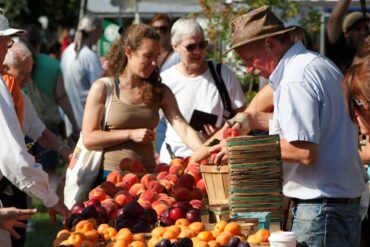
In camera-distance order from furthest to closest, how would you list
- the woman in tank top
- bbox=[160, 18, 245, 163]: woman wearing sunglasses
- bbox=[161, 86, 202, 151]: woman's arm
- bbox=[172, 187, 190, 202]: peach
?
bbox=[160, 18, 245, 163]: woman wearing sunglasses
bbox=[161, 86, 202, 151]: woman's arm
the woman in tank top
bbox=[172, 187, 190, 202]: peach

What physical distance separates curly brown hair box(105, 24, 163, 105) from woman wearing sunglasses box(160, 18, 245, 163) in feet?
2.69

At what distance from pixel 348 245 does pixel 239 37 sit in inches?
43.6

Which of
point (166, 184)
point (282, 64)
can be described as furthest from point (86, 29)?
point (282, 64)

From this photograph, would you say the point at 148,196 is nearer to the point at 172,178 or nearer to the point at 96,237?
the point at 172,178

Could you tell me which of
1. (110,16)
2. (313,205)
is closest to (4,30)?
(313,205)

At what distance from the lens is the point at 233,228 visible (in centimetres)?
407

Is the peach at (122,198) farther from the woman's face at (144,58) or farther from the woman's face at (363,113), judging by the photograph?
the woman's face at (363,113)

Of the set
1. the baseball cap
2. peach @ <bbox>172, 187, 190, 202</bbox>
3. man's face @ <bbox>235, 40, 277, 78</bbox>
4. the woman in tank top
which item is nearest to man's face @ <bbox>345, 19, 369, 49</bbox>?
the woman in tank top

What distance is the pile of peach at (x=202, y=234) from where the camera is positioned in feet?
13.1

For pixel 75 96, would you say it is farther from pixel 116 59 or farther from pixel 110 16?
pixel 116 59

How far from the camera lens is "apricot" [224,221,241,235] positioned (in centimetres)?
406

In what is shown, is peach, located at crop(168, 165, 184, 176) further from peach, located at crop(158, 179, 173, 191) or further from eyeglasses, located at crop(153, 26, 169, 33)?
eyeglasses, located at crop(153, 26, 169, 33)

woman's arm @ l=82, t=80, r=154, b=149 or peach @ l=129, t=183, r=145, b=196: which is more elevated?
woman's arm @ l=82, t=80, r=154, b=149

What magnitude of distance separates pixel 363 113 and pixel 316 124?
3.51 ft
